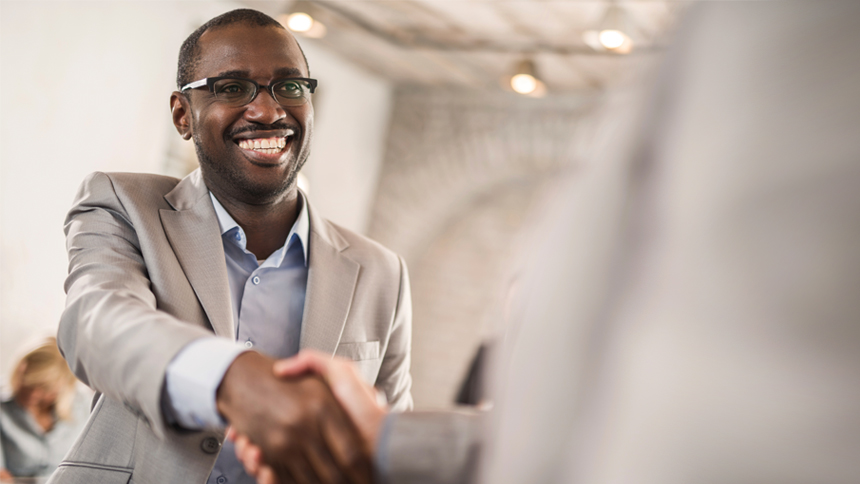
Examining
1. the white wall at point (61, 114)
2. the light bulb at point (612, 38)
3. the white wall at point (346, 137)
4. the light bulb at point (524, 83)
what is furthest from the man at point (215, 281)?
the white wall at point (346, 137)

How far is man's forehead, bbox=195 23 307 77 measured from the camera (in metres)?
1.35

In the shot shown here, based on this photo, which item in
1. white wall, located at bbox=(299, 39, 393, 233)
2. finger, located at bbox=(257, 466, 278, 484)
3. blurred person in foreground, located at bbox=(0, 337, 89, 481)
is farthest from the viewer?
white wall, located at bbox=(299, 39, 393, 233)

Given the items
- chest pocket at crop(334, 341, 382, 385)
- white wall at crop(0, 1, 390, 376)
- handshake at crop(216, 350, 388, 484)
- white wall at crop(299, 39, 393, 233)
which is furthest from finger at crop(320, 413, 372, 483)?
white wall at crop(299, 39, 393, 233)

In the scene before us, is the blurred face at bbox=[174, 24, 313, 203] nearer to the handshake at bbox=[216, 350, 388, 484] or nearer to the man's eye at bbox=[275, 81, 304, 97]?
the man's eye at bbox=[275, 81, 304, 97]

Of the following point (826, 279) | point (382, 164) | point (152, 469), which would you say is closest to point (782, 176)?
point (826, 279)

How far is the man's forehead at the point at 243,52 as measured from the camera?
53.1 inches

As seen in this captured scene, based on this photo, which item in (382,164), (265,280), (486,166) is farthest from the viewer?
(382,164)

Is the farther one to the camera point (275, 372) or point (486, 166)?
point (486, 166)

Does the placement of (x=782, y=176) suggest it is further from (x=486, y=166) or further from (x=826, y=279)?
(x=486, y=166)

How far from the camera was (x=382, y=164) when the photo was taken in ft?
20.7

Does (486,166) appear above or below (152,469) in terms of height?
above

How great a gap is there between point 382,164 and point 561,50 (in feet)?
7.48

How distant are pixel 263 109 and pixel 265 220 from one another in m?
0.24

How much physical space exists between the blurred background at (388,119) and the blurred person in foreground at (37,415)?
22 centimetres
